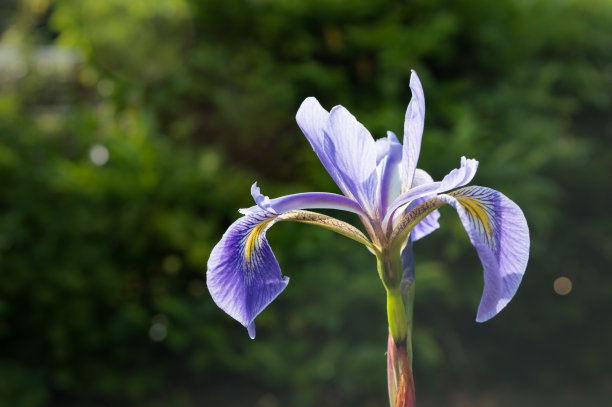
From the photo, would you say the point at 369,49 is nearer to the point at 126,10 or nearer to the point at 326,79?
the point at 326,79

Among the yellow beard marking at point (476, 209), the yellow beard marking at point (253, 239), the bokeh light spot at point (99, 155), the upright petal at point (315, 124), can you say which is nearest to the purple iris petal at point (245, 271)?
the yellow beard marking at point (253, 239)

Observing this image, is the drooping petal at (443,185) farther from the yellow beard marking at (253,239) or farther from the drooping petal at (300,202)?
the yellow beard marking at (253,239)

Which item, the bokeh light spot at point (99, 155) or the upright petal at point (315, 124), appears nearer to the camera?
the upright petal at point (315, 124)

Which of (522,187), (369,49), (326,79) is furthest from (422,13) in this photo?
(522,187)

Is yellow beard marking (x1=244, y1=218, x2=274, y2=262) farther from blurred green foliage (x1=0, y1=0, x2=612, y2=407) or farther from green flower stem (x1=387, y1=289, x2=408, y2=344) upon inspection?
blurred green foliage (x1=0, y1=0, x2=612, y2=407)

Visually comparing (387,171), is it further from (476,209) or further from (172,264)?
(172,264)

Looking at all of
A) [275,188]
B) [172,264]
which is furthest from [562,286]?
[172,264]

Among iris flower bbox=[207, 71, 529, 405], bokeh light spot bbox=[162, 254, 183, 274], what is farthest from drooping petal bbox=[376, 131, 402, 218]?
bokeh light spot bbox=[162, 254, 183, 274]
